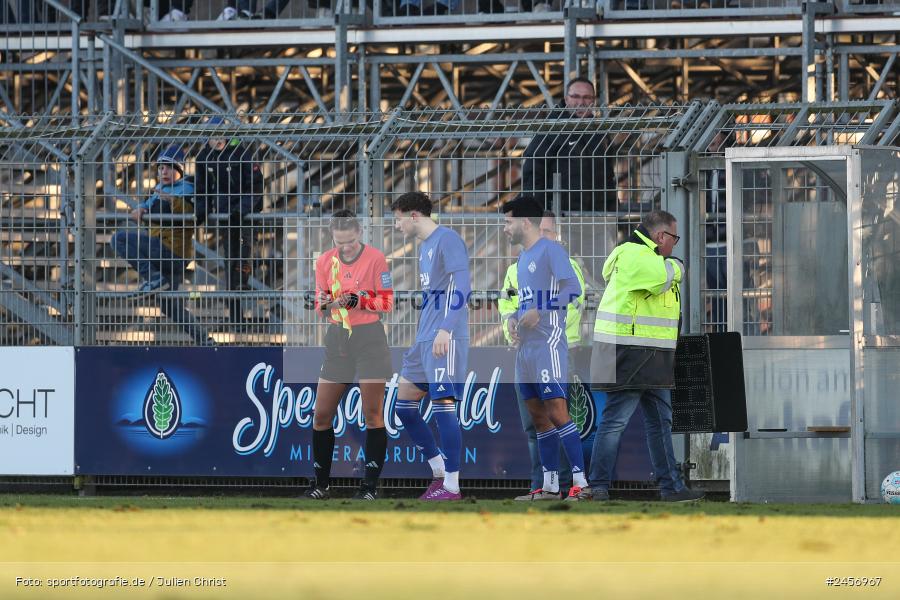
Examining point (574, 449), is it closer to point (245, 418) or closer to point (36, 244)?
point (245, 418)

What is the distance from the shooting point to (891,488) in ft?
39.9

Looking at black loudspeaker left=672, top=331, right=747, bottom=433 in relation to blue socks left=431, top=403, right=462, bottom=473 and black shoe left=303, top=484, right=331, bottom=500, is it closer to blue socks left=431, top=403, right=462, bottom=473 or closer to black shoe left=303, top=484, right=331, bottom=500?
blue socks left=431, top=403, right=462, bottom=473

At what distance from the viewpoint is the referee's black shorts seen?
41.6ft

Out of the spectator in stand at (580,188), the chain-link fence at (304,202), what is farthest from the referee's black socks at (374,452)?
the spectator in stand at (580,188)

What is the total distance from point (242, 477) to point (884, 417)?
5.05 m

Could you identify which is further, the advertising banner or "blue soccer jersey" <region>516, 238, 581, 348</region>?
the advertising banner

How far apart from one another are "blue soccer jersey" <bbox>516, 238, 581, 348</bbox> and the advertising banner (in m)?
3.90

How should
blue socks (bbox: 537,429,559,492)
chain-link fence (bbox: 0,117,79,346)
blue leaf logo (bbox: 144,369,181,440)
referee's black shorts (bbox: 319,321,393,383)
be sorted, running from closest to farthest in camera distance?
blue socks (bbox: 537,429,559,492) < referee's black shorts (bbox: 319,321,393,383) < blue leaf logo (bbox: 144,369,181,440) < chain-link fence (bbox: 0,117,79,346)

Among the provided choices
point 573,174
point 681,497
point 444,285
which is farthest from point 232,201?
point 681,497

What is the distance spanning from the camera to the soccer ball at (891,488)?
12094 millimetres

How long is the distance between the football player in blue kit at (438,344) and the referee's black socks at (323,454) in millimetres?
637

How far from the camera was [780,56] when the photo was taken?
2089 centimetres

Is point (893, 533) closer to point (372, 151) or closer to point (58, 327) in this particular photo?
point (372, 151)

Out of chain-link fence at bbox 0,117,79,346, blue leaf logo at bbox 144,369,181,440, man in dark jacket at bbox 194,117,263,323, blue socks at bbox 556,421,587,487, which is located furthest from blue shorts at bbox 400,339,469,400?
chain-link fence at bbox 0,117,79,346
